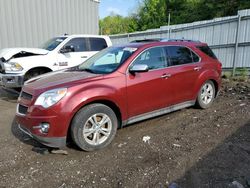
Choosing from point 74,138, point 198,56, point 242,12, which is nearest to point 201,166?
point 74,138

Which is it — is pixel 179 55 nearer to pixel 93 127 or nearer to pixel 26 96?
pixel 93 127

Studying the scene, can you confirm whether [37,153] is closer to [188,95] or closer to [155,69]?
[155,69]

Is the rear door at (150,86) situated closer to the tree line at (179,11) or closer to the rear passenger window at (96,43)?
the rear passenger window at (96,43)

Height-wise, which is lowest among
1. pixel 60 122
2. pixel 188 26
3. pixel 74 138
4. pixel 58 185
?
pixel 58 185

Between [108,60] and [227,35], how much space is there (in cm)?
703

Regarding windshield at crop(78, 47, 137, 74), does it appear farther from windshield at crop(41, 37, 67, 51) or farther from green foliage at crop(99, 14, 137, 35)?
green foliage at crop(99, 14, 137, 35)

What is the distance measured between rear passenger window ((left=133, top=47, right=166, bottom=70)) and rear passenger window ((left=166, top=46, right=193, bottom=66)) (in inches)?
8.2

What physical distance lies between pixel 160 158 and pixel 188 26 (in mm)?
9130

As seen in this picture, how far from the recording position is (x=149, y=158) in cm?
363

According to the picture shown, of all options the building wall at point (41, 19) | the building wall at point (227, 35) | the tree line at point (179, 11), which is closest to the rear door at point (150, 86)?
the building wall at point (227, 35)

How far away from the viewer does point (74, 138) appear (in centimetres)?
371

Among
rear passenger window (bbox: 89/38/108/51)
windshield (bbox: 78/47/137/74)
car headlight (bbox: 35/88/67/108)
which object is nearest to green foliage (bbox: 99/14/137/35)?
rear passenger window (bbox: 89/38/108/51)

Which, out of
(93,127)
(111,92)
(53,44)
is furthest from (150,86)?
(53,44)

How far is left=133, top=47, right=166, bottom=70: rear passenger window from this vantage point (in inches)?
178
